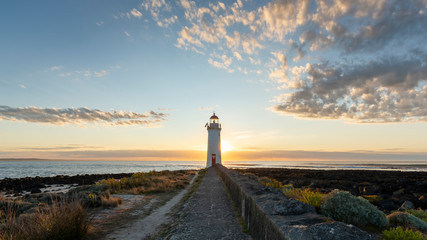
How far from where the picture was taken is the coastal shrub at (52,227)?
15.7 feet

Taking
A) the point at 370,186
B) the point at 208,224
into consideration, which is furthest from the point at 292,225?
the point at 370,186

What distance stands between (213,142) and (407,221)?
3528 centimetres

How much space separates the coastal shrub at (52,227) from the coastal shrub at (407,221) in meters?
6.62

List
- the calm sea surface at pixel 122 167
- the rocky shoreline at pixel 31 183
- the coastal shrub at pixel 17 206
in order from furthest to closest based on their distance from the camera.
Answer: the calm sea surface at pixel 122 167 < the rocky shoreline at pixel 31 183 < the coastal shrub at pixel 17 206

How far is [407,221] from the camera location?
422 cm

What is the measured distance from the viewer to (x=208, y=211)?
761 cm

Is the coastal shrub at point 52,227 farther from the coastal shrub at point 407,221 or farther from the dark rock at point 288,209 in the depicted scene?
the coastal shrub at point 407,221

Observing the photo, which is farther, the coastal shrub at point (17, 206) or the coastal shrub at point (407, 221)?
the coastal shrub at point (17, 206)

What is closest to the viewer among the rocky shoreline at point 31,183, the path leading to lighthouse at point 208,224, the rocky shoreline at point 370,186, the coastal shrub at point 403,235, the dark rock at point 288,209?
the coastal shrub at point 403,235

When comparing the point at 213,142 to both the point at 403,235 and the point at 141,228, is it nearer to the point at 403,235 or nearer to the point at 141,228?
the point at 141,228

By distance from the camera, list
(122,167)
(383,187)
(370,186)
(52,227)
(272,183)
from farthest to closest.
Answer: (122,167) < (383,187) < (370,186) < (272,183) < (52,227)

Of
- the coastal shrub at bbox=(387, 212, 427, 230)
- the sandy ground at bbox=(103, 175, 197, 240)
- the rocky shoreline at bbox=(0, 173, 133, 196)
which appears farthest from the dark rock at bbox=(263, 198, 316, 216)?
the rocky shoreline at bbox=(0, 173, 133, 196)

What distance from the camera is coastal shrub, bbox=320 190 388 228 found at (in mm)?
4148

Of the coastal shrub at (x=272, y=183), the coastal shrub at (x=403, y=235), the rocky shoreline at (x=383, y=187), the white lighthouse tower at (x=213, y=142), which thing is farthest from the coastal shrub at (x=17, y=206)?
the white lighthouse tower at (x=213, y=142)
